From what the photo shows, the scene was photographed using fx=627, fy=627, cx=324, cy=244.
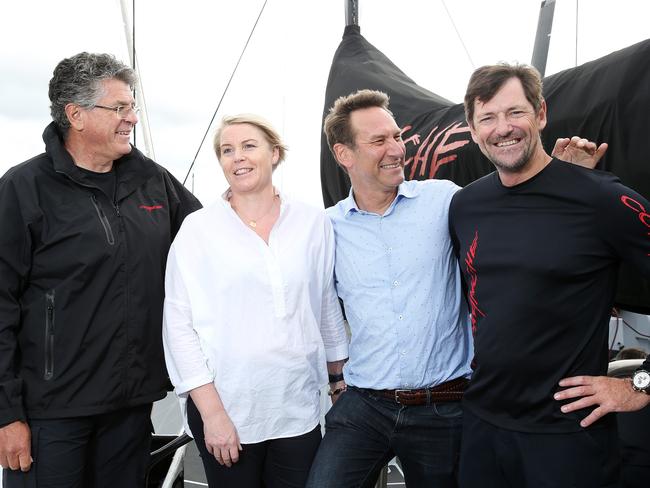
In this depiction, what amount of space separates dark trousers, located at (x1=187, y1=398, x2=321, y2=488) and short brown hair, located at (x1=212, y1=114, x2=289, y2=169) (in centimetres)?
82

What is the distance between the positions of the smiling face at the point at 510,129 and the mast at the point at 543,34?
2697 mm

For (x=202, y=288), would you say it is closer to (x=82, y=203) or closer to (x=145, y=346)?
(x=145, y=346)

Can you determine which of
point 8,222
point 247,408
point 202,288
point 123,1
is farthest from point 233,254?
point 123,1

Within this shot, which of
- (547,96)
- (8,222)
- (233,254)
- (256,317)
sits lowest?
(256,317)

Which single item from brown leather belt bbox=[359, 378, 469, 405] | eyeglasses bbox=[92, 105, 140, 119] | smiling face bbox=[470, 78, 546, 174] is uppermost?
eyeglasses bbox=[92, 105, 140, 119]

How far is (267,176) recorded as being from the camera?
6.37 ft

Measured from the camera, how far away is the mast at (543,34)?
410 centimetres

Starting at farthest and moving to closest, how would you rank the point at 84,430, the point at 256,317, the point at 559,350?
the point at 84,430 < the point at 256,317 < the point at 559,350

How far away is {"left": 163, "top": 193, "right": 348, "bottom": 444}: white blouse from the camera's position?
1.81 metres

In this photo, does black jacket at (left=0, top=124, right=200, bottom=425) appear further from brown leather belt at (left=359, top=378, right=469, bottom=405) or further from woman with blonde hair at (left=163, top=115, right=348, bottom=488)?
brown leather belt at (left=359, top=378, right=469, bottom=405)

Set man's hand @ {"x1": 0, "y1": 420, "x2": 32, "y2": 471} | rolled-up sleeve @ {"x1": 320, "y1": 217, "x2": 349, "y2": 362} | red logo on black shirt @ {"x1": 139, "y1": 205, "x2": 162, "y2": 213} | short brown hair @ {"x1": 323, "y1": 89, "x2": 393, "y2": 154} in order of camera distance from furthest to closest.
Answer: short brown hair @ {"x1": 323, "y1": 89, "x2": 393, "y2": 154}, red logo on black shirt @ {"x1": 139, "y1": 205, "x2": 162, "y2": 213}, rolled-up sleeve @ {"x1": 320, "y1": 217, "x2": 349, "y2": 362}, man's hand @ {"x1": 0, "y1": 420, "x2": 32, "y2": 471}

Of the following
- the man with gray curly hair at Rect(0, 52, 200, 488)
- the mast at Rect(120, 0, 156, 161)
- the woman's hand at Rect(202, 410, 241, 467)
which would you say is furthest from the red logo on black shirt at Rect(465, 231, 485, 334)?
the mast at Rect(120, 0, 156, 161)

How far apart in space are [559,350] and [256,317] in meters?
0.83

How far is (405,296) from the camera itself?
1.91 meters
